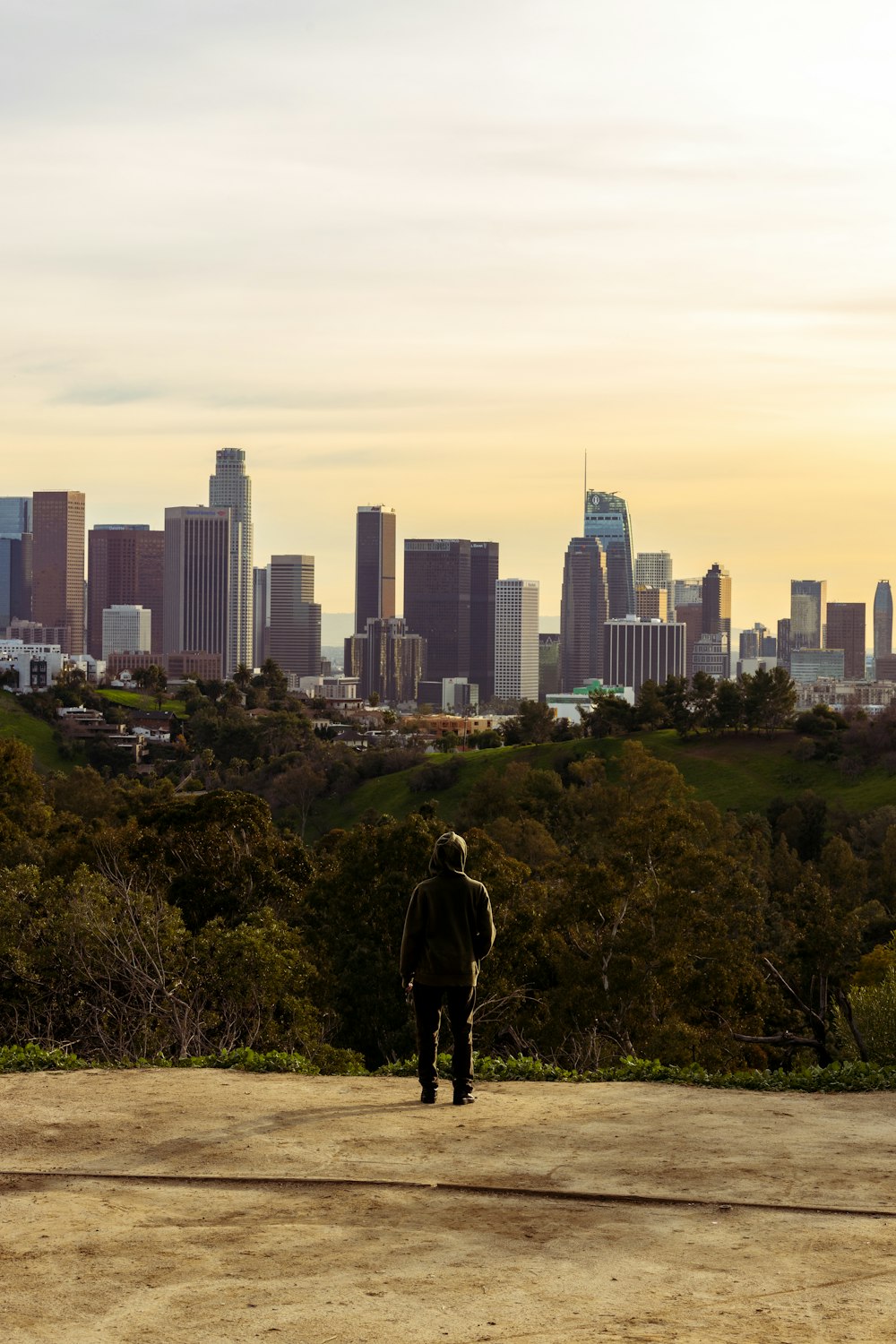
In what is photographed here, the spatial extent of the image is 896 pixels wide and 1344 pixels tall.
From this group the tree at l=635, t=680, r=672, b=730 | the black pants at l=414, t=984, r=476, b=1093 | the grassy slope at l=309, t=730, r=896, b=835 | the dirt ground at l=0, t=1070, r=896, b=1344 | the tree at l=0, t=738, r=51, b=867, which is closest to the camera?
the dirt ground at l=0, t=1070, r=896, b=1344

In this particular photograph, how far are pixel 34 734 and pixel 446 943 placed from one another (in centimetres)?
10696

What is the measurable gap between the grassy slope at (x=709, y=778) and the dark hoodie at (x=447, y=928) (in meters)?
66.7

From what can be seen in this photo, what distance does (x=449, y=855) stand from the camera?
32.4ft

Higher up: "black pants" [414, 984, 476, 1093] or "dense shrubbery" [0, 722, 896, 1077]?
"black pants" [414, 984, 476, 1093]

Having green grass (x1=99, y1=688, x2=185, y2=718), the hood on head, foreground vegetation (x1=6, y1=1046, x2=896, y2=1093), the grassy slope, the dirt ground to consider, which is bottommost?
the grassy slope

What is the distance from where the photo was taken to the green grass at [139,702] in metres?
144

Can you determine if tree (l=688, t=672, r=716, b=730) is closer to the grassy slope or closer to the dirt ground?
the grassy slope

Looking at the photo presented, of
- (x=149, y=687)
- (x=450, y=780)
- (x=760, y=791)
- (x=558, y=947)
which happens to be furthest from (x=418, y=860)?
(x=149, y=687)

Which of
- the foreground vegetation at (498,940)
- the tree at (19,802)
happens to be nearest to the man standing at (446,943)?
the foreground vegetation at (498,940)

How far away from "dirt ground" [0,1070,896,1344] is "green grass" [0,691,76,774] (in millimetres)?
96224

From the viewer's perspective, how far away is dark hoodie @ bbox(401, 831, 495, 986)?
32.1ft

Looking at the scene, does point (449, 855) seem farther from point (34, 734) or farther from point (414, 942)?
point (34, 734)

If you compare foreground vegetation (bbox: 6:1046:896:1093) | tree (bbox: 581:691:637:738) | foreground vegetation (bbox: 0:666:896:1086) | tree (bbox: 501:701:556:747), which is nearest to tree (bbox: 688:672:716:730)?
tree (bbox: 581:691:637:738)

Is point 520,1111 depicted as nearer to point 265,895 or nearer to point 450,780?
point 265,895
